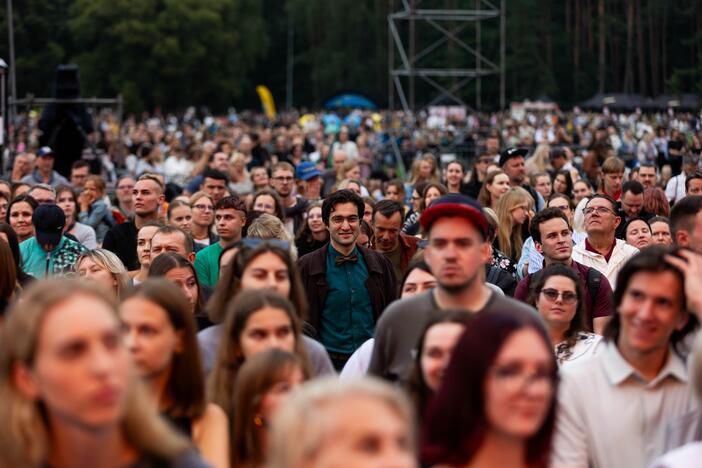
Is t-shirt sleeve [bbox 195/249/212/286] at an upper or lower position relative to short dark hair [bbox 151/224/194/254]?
lower

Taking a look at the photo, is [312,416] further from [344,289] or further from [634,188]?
[634,188]

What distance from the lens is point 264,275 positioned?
278 inches

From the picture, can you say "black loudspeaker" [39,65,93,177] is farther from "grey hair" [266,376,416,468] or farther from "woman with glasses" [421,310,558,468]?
"grey hair" [266,376,416,468]

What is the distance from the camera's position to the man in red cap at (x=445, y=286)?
609 centimetres

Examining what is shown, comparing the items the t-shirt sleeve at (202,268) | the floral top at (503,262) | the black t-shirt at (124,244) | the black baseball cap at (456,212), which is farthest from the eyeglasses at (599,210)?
the black baseball cap at (456,212)

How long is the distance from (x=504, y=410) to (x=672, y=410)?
1.29 m

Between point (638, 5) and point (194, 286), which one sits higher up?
point (638, 5)

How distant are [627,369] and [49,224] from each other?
6.66 m

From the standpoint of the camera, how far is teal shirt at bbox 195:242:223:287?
1021 centimetres

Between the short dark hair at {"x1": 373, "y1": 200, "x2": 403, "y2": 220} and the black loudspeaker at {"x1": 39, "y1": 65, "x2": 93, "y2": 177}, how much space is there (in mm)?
11165

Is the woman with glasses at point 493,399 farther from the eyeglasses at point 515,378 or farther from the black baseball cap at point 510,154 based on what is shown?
the black baseball cap at point 510,154

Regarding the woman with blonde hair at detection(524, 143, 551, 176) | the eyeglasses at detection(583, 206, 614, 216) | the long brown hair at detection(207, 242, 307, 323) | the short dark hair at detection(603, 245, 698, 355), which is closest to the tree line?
the woman with blonde hair at detection(524, 143, 551, 176)

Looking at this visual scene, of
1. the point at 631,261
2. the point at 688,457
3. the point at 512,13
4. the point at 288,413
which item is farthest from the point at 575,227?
the point at 512,13

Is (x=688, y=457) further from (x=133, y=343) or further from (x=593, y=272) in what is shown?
(x=593, y=272)
